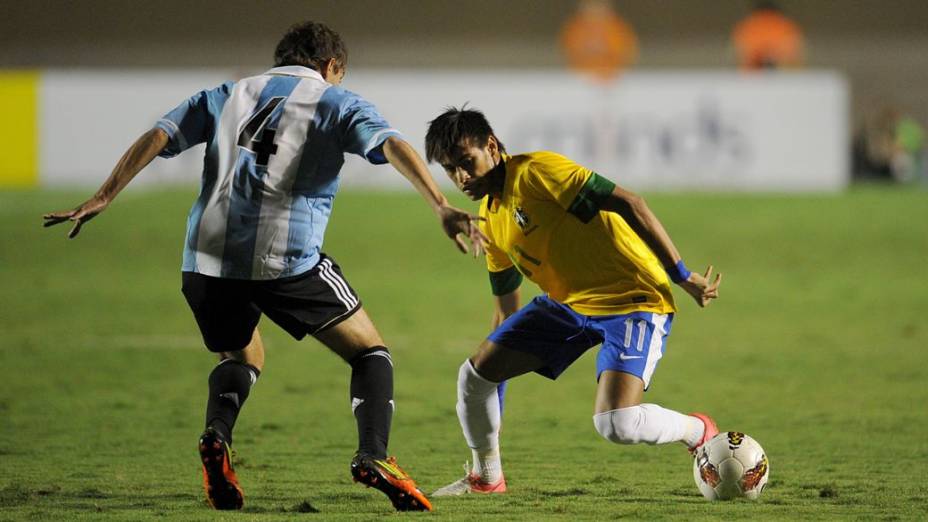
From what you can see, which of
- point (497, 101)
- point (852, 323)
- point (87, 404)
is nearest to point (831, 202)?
point (497, 101)

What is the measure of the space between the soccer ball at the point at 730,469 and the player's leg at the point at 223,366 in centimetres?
195

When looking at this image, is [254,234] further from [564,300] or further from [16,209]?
[16,209]

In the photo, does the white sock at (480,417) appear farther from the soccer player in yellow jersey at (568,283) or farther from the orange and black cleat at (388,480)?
the orange and black cleat at (388,480)

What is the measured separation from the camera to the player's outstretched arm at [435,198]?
492 cm

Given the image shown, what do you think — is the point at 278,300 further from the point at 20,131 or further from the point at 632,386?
the point at 20,131

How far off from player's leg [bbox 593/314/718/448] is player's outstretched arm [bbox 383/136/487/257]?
39.5 inches

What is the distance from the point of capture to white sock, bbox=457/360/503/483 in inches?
236

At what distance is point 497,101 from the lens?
20.0 metres

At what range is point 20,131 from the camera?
19562 mm

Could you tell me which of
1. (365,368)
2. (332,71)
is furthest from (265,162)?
(365,368)

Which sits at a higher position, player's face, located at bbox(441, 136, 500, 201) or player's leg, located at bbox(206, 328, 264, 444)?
player's face, located at bbox(441, 136, 500, 201)

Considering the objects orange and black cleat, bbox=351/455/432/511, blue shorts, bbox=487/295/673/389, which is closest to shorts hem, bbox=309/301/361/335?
orange and black cleat, bbox=351/455/432/511

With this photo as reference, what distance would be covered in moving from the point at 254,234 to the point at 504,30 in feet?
84.5

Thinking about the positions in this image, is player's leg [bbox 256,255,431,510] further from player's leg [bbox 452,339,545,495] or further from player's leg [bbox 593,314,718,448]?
player's leg [bbox 593,314,718,448]
